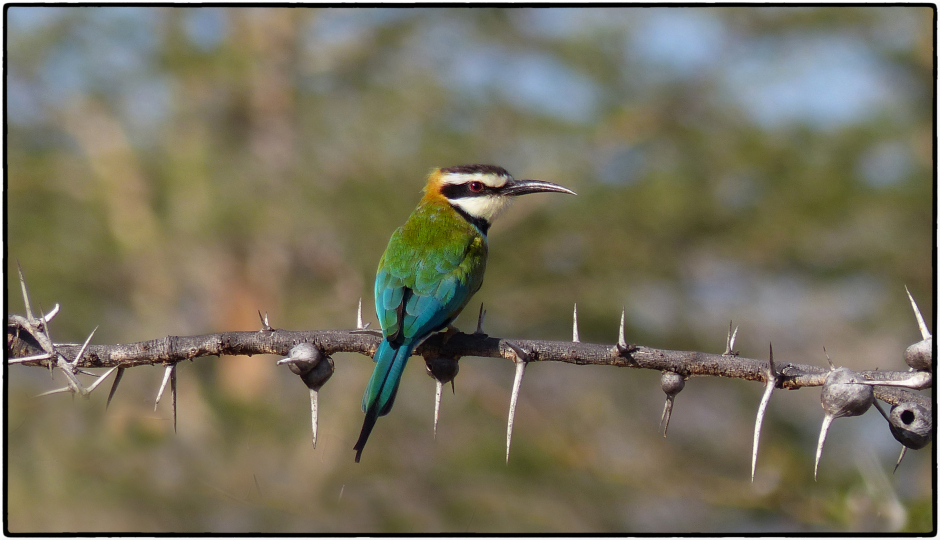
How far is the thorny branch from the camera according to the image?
257cm

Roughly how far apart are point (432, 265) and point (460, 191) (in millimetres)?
1697

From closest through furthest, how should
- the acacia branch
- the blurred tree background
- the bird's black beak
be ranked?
the acacia branch
the bird's black beak
the blurred tree background

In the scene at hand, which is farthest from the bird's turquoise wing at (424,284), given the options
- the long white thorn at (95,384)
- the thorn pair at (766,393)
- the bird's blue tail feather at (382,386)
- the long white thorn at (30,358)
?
the thorn pair at (766,393)

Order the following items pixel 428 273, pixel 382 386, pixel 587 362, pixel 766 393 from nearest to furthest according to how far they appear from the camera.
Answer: pixel 766 393, pixel 587 362, pixel 382 386, pixel 428 273

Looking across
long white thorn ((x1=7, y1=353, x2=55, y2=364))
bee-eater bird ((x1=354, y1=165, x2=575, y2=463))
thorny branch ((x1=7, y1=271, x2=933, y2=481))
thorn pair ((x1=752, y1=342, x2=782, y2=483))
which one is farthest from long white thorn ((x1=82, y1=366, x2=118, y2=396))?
thorn pair ((x1=752, y1=342, x2=782, y2=483))

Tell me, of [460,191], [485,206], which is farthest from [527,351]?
[460,191]

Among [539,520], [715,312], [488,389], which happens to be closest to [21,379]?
[488,389]

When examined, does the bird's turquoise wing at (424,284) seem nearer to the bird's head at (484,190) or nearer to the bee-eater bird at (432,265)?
the bee-eater bird at (432,265)

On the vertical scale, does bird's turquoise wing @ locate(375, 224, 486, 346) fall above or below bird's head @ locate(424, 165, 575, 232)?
below

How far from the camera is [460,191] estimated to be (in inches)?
241

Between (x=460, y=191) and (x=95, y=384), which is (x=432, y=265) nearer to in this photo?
(x=460, y=191)

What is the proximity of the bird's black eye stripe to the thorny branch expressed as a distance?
2.89m

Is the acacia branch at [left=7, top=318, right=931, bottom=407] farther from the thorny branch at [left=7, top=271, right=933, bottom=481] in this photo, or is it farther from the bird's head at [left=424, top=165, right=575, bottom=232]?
the bird's head at [left=424, top=165, right=575, bottom=232]

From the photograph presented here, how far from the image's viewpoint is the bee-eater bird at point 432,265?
362 centimetres
